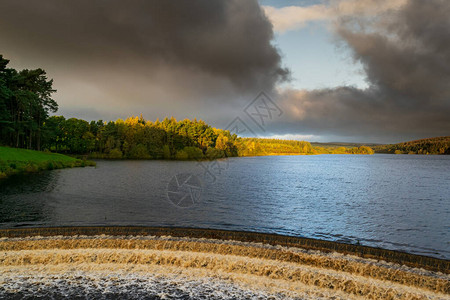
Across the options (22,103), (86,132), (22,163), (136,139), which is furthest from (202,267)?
(136,139)

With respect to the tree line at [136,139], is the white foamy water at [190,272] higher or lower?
lower

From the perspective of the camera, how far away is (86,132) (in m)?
99.4

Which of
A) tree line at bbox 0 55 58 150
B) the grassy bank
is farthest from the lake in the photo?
tree line at bbox 0 55 58 150

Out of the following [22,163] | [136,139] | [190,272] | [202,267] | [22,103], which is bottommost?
[190,272]

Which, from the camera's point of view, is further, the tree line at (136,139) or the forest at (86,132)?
the tree line at (136,139)

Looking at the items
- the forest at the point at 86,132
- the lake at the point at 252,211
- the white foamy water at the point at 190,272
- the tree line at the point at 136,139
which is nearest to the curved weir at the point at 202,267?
the white foamy water at the point at 190,272

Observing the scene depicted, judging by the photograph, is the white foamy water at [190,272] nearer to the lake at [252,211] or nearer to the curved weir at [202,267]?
the curved weir at [202,267]

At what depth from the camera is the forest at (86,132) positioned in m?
54.7

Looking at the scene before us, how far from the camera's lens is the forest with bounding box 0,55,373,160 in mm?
54719

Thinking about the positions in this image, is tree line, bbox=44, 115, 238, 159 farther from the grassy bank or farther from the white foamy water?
the white foamy water

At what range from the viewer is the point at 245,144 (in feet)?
586

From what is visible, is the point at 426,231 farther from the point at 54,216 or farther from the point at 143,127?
the point at 143,127

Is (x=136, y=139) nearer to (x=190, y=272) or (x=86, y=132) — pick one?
(x=86, y=132)

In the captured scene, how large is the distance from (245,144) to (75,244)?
16808 centimetres
